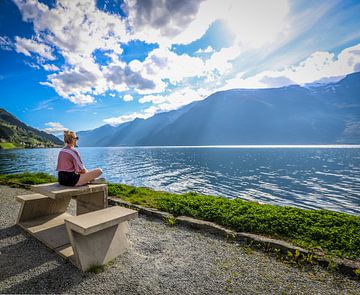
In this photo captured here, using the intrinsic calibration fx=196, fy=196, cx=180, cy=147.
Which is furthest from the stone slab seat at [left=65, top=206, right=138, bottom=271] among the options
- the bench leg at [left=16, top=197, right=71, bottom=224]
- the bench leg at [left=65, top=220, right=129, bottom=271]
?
the bench leg at [left=16, top=197, right=71, bottom=224]

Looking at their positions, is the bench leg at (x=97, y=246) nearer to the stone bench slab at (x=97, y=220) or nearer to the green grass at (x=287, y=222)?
the stone bench slab at (x=97, y=220)

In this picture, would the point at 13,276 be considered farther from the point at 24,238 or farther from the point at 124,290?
the point at 124,290

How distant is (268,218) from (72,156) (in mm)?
6080

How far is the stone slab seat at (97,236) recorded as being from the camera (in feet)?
12.5

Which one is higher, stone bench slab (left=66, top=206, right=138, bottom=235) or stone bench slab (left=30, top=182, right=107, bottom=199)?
stone bench slab (left=30, top=182, right=107, bottom=199)

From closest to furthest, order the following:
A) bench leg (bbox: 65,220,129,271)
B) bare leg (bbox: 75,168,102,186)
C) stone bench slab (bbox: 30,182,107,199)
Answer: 1. bench leg (bbox: 65,220,129,271)
2. stone bench slab (bbox: 30,182,107,199)
3. bare leg (bbox: 75,168,102,186)

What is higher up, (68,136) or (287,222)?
(68,136)

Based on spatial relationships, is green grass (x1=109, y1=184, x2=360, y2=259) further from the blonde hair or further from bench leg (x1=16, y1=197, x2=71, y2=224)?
the blonde hair

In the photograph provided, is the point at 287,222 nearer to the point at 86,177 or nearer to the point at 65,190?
the point at 86,177

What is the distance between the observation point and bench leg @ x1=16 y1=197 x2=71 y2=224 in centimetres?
611

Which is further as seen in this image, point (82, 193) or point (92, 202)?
point (92, 202)

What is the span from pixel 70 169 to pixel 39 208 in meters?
2.41

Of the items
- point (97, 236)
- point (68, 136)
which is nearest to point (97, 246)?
point (97, 236)

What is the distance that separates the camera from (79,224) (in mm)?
3730
